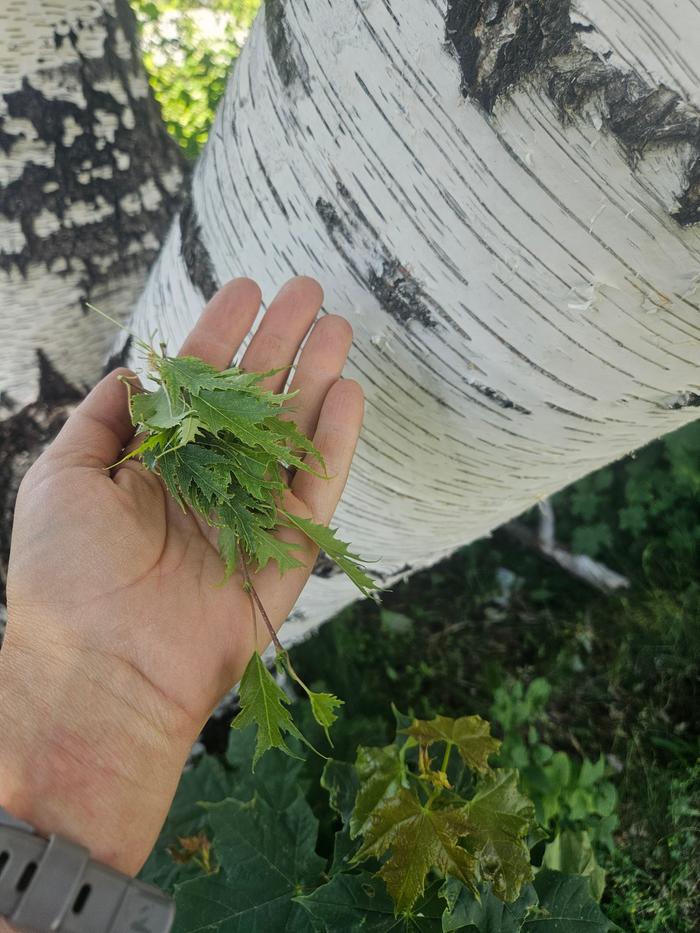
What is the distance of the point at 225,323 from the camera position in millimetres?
1319

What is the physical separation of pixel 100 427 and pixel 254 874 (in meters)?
1.04

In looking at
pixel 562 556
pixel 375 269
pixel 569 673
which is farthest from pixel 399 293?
pixel 562 556

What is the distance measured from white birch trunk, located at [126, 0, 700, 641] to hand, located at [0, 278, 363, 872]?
0.12 metres

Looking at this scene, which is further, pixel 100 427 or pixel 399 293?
pixel 100 427

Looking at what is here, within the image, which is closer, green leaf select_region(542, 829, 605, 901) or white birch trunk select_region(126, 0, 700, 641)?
white birch trunk select_region(126, 0, 700, 641)

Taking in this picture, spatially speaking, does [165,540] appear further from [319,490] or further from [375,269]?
[375,269]

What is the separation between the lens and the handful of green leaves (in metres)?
1.19

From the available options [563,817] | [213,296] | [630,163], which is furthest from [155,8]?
[563,817]

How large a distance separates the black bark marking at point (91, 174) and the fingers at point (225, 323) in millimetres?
602

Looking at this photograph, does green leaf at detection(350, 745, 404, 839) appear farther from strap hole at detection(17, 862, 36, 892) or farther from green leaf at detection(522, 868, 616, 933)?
strap hole at detection(17, 862, 36, 892)

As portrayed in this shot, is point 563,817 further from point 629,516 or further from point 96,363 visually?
point 96,363

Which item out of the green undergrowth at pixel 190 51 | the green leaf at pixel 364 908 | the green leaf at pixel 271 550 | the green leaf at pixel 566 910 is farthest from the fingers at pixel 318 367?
the green undergrowth at pixel 190 51

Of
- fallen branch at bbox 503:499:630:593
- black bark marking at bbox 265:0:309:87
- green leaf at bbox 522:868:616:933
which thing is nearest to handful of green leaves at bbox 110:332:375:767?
black bark marking at bbox 265:0:309:87

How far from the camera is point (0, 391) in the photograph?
180cm
